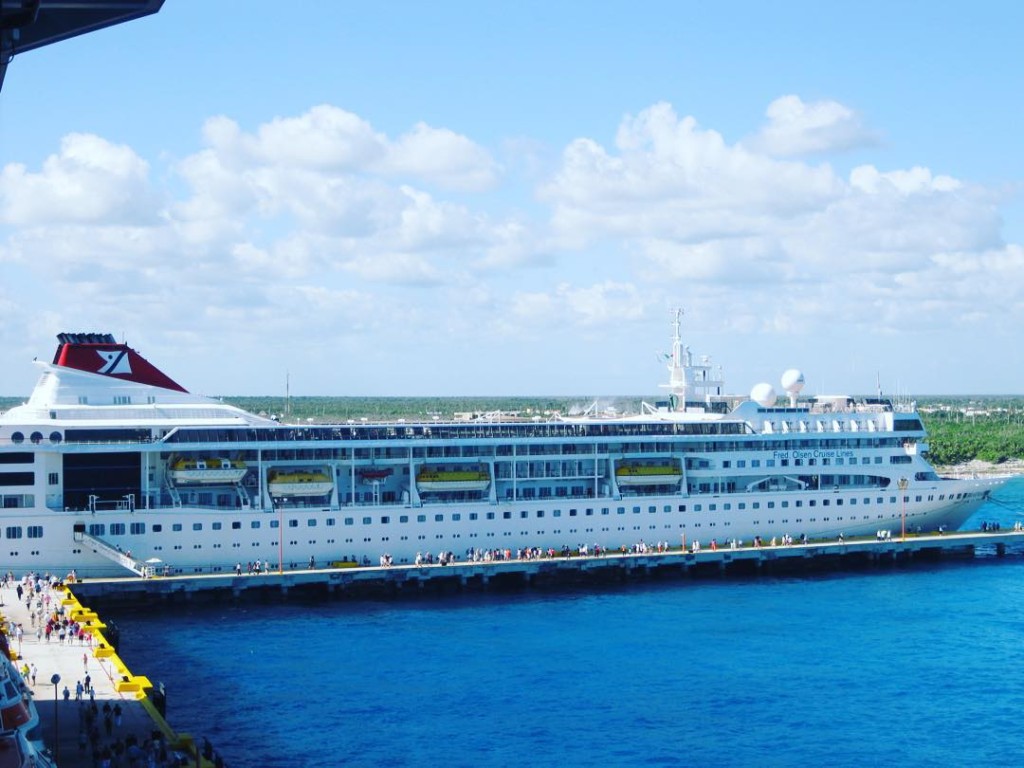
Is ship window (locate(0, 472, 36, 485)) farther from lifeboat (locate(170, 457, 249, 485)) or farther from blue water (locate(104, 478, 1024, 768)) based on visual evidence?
blue water (locate(104, 478, 1024, 768))

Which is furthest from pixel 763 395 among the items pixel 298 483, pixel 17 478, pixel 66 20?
pixel 66 20

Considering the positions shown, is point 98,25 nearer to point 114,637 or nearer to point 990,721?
point 114,637

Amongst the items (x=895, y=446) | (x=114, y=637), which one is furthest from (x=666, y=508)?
(x=114, y=637)

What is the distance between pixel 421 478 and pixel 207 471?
9831mm

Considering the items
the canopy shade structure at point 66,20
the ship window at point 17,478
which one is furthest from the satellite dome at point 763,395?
the canopy shade structure at point 66,20

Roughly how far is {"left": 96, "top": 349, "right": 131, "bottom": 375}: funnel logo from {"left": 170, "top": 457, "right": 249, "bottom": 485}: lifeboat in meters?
5.71

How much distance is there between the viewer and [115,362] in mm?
57750

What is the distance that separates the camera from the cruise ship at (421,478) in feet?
175

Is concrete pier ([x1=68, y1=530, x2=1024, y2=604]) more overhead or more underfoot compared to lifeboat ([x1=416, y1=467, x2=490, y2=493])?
more underfoot

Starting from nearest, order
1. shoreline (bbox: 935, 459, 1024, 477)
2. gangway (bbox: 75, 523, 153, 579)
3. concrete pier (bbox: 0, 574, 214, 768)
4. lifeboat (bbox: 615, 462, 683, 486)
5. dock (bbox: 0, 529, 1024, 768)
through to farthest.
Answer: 1. concrete pier (bbox: 0, 574, 214, 768)
2. dock (bbox: 0, 529, 1024, 768)
3. gangway (bbox: 75, 523, 153, 579)
4. lifeboat (bbox: 615, 462, 683, 486)
5. shoreline (bbox: 935, 459, 1024, 477)

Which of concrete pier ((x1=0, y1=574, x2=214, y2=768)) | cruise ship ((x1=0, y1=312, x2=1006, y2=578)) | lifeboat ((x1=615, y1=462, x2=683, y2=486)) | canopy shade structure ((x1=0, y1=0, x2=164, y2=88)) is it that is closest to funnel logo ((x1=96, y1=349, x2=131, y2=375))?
cruise ship ((x1=0, y1=312, x2=1006, y2=578))

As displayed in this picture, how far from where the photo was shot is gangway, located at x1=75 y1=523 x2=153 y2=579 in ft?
172

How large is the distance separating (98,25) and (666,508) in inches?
1653

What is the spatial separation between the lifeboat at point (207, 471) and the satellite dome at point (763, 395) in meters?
27.1
